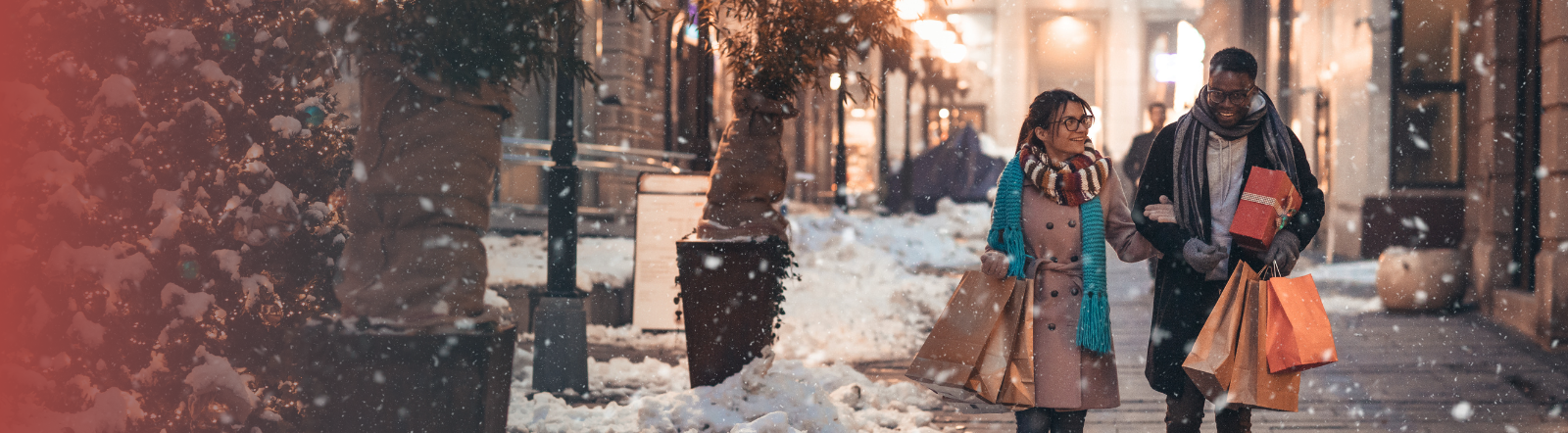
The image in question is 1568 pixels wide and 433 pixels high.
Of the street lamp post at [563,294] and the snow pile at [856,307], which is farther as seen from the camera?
the snow pile at [856,307]

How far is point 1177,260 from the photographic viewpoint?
3811 mm

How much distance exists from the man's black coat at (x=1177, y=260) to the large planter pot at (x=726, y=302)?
198cm

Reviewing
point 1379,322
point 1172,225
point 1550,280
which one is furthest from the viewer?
point 1379,322

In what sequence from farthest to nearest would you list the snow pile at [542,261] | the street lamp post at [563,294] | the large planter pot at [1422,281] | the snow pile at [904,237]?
the snow pile at [904,237] < the large planter pot at [1422,281] < the snow pile at [542,261] < the street lamp post at [563,294]

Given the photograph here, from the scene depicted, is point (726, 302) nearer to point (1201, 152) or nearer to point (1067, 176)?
point (1067, 176)

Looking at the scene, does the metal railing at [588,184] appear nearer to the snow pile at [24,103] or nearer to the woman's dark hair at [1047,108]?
the woman's dark hair at [1047,108]

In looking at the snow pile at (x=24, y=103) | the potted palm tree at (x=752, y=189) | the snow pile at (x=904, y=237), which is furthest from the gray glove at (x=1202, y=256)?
the snow pile at (x=904, y=237)

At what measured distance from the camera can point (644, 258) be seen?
750cm

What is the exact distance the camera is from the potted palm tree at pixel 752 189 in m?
5.30

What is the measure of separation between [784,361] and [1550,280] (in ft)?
20.1

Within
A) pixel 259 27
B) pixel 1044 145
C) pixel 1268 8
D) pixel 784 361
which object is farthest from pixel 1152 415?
pixel 1268 8

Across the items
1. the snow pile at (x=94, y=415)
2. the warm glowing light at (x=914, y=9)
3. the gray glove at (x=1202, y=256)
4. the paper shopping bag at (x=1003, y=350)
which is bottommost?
the snow pile at (x=94, y=415)

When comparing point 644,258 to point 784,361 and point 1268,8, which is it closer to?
point 784,361

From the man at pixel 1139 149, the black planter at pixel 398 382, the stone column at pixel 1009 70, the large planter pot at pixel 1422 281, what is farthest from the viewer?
the stone column at pixel 1009 70
